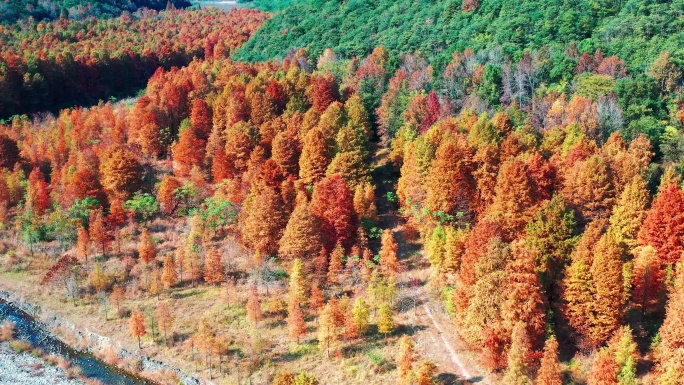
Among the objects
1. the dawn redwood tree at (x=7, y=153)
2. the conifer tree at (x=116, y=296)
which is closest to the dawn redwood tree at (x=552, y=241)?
the conifer tree at (x=116, y=296)

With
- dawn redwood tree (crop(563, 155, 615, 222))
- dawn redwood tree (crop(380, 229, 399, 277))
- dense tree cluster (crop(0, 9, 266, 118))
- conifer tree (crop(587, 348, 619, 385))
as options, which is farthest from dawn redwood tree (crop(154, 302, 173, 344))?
dense tree cluster (crop(0, 9, 266, 118))

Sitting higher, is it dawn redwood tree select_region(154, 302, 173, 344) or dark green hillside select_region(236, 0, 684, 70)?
dark green hillside select_region(236, 0, 684, 70)

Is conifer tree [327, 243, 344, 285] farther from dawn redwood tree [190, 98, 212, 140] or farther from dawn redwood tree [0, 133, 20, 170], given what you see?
dawn redwood tree [0, 133, 20, 170]

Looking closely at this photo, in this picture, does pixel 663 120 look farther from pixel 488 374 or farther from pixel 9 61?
pixel 9 61

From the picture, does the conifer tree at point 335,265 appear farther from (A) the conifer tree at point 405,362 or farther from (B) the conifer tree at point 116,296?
(B) the conifer tree at point 116,296

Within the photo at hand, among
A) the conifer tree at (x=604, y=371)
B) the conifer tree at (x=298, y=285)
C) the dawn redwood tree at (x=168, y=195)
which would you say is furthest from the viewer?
the dawn redwood tree at (x=168, y=195)
